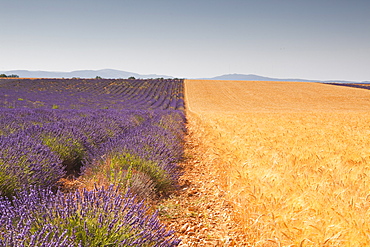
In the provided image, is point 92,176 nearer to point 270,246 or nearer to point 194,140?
point 270,246

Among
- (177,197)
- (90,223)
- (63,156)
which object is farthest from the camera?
(63,156)

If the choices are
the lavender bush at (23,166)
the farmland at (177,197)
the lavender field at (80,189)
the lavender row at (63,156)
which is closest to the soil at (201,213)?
the farmland at (177,197)

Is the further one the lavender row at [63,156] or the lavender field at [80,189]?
the lavender row at [63,156]

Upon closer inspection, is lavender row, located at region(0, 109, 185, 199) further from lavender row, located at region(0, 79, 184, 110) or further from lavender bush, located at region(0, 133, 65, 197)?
lavender row, located at region(0, 79, 184, 110)

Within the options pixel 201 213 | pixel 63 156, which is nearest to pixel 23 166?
pixel 63 156

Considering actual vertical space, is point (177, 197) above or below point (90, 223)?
below

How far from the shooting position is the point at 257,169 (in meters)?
3.15

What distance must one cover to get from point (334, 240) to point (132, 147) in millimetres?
2817

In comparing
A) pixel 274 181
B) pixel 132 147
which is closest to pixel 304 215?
pixel 274 181

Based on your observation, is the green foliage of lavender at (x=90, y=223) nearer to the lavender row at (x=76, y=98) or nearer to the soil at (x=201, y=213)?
the soil at (x=201, y=213)

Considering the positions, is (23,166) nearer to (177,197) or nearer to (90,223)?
(90,223)

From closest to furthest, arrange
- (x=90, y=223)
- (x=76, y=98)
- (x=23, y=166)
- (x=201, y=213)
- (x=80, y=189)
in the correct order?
(x=90, y=223)
(x=23, y=166)
(x=201, y=213)
(x=80, y=189)
(x=76, y=98)

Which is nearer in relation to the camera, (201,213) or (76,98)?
(201,213)

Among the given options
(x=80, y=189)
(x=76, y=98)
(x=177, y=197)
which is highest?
(x=76, y=98)
